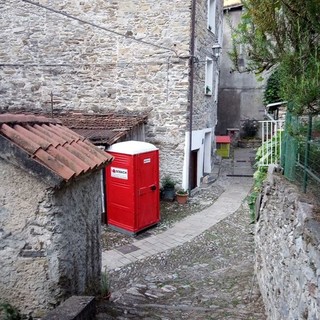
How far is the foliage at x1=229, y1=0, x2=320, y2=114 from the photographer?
2.19 meters

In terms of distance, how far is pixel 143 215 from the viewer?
807 cm

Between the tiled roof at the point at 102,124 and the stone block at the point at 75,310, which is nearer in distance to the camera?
the stone block at the point at 75,310

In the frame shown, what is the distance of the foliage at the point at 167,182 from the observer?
10.5 metres

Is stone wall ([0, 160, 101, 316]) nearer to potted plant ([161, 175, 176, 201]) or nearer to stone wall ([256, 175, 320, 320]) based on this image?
stone wall ([256, 175, 320, 320])

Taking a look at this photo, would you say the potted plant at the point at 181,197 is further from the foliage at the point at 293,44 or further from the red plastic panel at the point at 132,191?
the foliage at the point at 293,44

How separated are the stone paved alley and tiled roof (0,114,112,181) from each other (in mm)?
1550

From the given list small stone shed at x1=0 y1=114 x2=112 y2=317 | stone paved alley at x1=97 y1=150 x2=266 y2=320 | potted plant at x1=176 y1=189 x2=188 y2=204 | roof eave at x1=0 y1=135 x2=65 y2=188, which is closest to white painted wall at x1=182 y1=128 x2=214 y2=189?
potted plant at x1=176 y1=189 x2=188 y2=204

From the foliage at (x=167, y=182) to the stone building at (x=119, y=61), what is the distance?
8.4 inches

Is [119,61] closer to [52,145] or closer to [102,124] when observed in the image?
[102,124]

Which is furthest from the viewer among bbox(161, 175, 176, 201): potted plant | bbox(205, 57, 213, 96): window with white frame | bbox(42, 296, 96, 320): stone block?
bbox(205, 57, 213, 96): window with white frame

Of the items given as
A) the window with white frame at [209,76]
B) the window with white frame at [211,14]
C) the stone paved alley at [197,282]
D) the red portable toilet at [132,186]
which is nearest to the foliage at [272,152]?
the stone paved alley at [197,282]

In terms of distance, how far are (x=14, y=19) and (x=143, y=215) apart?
8.24m

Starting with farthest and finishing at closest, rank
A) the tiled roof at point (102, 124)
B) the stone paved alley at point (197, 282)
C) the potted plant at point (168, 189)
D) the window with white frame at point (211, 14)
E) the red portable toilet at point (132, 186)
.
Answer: the window with white frame at point (211, 14) → the potted plant at point (168, 189) → the tiled roof at point (102, 124) → the red portable toilet at point (132, 186) → the stone paved alley at point (197, 282)

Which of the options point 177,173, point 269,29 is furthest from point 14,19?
point 269,29
